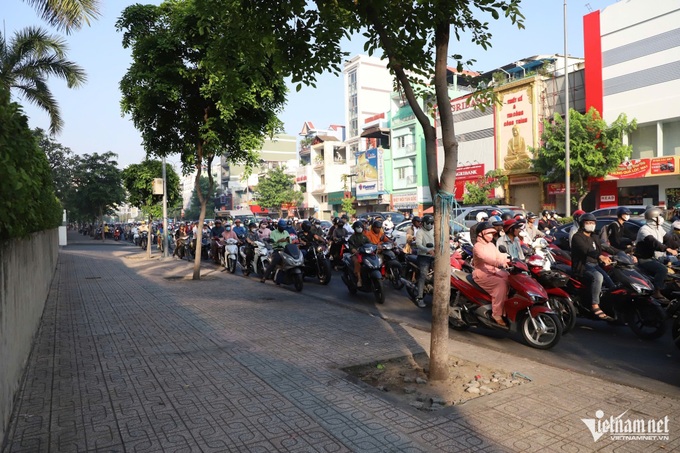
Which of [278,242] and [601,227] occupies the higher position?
[601,227]

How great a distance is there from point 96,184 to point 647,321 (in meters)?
43.1

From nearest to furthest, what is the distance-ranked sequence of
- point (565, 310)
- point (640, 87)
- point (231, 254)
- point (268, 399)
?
point (268, 399) < point (565, 310) < point (231, 254) < point (640, 87)

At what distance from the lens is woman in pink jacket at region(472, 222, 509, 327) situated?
6.24 meters

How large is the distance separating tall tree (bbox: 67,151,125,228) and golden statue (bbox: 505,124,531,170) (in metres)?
31.1

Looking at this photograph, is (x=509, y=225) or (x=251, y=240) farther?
(x=251, y=240)

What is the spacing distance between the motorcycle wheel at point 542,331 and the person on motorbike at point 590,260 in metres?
1.16

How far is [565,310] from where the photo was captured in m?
6.42

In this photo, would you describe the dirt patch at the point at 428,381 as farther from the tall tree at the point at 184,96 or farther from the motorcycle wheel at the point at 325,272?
the motorcycle wheel at the point at 325,272

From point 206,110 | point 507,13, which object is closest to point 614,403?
point 507,13

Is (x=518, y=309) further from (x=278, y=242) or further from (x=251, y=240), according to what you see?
(x=251, y=240)

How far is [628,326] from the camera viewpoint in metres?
6.96

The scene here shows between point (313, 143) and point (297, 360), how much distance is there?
5928 centimetres

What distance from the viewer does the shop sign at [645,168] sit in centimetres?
2467

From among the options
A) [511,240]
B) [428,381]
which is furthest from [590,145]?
[428,381]
